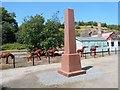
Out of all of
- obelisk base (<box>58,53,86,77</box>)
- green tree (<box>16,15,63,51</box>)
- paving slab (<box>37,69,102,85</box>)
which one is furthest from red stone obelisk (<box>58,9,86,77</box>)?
green tree (<box>16,15,63,51</box>)

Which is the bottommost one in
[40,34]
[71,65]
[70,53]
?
[71,65]

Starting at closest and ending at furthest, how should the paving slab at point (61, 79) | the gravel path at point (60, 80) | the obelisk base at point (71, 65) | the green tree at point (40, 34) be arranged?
the gravel path at point (60, 80)
the paving slab at point (61, 79)
the obelisk base at point (71, 65)
the green tree at point (40, 34)

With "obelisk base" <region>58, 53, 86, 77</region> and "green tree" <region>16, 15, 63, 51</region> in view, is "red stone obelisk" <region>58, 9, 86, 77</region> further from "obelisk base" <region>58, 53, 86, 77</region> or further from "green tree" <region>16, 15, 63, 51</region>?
"green tree" <region>16, 15, 63, 51</region>

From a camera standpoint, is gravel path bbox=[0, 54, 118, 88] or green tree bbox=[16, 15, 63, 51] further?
green tree bbox=[16, 15, 63, 51]

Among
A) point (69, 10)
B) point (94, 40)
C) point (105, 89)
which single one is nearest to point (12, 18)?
point (94, 40)

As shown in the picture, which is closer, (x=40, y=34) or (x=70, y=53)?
(x=70, y=53)

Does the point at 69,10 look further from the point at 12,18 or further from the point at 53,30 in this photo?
the point at 12,18

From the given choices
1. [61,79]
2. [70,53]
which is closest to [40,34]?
[70,53]

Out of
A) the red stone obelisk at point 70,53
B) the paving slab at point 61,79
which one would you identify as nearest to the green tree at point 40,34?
the red stone obelisk at point 70,53

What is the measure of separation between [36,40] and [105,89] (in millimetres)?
15768

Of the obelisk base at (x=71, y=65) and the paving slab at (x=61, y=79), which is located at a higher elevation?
the obelisk base at (x=71, y=65)

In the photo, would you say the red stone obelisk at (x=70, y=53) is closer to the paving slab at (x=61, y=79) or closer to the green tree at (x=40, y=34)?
the paving slab at (x=61, y=79)

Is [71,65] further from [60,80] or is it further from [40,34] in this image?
[40,34]

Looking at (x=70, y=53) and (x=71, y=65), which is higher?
(x=70, y=53)
